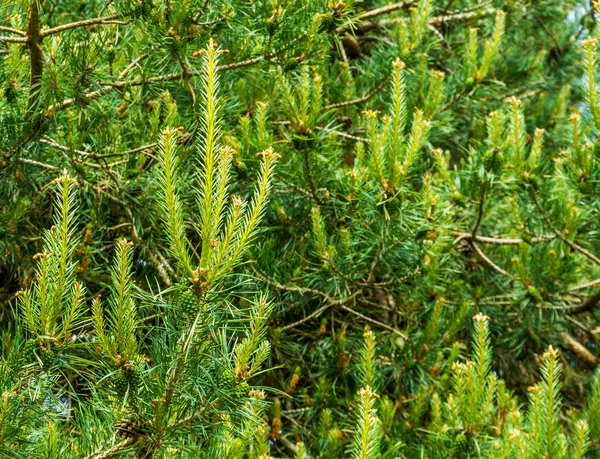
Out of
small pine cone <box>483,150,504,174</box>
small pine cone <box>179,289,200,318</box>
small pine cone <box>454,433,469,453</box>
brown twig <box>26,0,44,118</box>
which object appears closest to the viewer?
small pine cone <box>179,289,200,318</box>

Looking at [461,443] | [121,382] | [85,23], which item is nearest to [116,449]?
[121,382]

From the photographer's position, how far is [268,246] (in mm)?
2293

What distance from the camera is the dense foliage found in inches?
50.9

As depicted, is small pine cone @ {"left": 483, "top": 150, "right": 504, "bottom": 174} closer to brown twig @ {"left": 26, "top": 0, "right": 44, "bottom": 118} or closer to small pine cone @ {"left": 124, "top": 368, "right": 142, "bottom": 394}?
brown twig @ {"left": 26, "top": 0, "right": 44, "bottom": 118}

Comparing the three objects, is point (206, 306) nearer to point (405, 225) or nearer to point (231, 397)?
point (231, 397)

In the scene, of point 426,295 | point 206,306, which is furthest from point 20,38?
point 426,295

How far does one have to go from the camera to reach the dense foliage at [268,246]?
129 centimetres

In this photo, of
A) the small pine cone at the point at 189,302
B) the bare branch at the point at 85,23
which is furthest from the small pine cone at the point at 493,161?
the small pine cone at the point at 189,302

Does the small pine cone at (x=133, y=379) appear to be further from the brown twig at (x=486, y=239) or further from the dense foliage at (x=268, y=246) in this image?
the brown twig at (x=486, y=239)

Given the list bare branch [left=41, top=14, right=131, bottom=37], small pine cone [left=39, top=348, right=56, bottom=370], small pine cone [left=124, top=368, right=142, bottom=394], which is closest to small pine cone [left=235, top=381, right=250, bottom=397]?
small pine cone [left=124, top=368, right=142, bottom=394]

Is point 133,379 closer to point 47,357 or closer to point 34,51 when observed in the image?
point 47,357

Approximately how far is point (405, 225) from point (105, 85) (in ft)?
2.70

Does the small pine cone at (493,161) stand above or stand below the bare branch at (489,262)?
above

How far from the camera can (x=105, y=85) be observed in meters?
1.93
